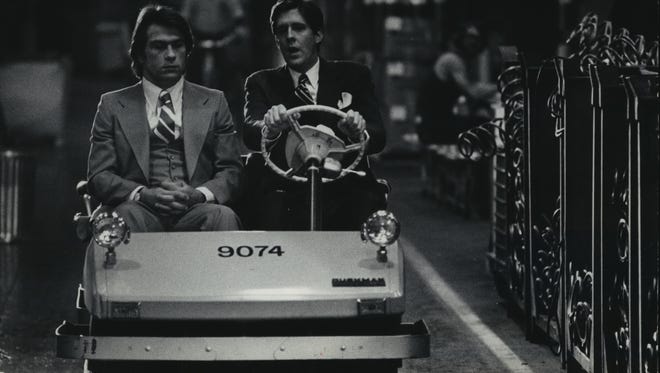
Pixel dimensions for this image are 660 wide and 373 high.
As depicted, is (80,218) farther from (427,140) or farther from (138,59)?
(427,140)

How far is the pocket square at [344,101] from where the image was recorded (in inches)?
305

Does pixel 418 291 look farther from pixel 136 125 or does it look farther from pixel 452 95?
pixel 452 95

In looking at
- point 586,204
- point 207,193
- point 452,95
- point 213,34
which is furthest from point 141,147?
point 213,34

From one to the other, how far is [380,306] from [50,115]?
52.8 ft

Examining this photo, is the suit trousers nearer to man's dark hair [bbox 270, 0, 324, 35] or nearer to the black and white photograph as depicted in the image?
the black and white photograph

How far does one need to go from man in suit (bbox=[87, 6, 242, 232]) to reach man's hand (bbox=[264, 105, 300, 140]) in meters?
0.49

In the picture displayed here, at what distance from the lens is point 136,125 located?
290 inches

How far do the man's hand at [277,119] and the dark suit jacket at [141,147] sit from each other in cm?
52

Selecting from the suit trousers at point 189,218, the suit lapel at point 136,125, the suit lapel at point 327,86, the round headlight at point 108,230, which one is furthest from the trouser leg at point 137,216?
the suit lapel at point 327,86

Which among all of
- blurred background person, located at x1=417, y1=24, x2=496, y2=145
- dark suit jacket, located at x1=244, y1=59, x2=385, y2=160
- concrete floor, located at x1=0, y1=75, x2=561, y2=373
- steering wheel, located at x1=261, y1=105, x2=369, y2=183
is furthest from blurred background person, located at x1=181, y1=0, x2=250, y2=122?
steering wheel, located at x1=261, y1=105, x2=369, y2=183

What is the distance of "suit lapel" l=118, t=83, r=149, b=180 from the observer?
733 centimetres

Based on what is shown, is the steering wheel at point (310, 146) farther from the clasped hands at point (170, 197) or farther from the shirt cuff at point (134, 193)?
the shirt cuff at point (134, 193)

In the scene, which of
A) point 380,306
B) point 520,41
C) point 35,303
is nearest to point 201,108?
point 380,306

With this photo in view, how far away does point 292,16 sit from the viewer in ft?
24.8
